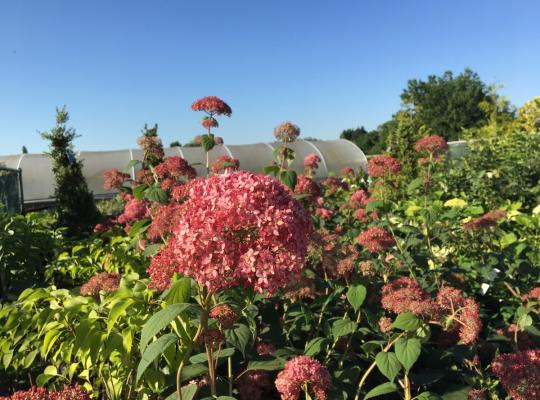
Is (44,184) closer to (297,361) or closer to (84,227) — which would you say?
(84,227)

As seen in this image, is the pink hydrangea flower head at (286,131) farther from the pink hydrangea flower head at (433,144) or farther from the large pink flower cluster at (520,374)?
the large pink flower cluster at (520,374)

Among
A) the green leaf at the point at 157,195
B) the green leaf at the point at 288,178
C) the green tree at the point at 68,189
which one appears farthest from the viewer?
the green tree at the point at 68,189

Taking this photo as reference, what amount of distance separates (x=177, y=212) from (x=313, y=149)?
17405 millimetres

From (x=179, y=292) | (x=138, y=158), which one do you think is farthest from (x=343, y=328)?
(x=138, y=158)

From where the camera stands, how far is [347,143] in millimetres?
20484

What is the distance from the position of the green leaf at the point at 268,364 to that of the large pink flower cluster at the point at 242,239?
590mm

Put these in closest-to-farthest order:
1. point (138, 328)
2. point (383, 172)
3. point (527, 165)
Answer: point (138, 328)
point (383, 172)
point (527, 165)

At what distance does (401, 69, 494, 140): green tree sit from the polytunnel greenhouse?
30.6 m

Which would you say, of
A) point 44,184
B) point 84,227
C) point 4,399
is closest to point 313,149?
point 44,184

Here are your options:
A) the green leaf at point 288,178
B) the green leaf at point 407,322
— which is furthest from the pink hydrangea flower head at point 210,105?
the green leaf at point 407,322

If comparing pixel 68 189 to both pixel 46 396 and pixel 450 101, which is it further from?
pixel 450 101

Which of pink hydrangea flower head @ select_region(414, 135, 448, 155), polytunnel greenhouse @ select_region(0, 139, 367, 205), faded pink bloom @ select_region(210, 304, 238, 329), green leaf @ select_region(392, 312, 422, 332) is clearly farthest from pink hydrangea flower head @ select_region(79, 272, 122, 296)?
polytunnel greenhouse @ select_region(0, 139, 367, 205)

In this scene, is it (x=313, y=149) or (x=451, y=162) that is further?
(x=313, y=149)

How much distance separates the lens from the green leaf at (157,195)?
263 cm
